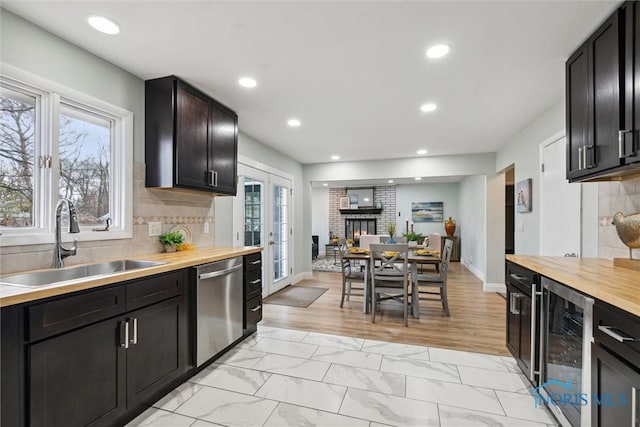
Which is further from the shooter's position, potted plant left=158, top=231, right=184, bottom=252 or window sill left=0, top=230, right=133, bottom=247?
potted plant left=158, top=231, right=184, bottom=252

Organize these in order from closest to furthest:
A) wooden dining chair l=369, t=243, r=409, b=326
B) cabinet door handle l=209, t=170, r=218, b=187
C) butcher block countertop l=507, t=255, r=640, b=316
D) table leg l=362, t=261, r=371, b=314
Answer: butcher block countertop l=507, t=255, r=640, b=316, cabinet door handle l=209, t=170, r=218, b=187, wooden dining chair l=369, t=243, r=409, b=326, table leg l=362, t=261, r=371, b=314

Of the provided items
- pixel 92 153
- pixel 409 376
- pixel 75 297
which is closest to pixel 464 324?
pixel 409 376

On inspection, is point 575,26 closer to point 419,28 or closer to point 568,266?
point 419,28

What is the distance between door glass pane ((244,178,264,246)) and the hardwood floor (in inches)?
39.7

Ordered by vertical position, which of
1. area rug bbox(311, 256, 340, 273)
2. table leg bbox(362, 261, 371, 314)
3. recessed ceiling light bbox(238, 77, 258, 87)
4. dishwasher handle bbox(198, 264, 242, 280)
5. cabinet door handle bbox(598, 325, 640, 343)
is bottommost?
area rug bbox(311, 256, 340, 273)

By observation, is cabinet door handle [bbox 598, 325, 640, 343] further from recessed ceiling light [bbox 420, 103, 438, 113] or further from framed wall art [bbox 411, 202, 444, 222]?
framed wall art [bbox 411, 202, 444, 222]

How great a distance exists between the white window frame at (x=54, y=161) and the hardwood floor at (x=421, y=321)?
6.50 ft

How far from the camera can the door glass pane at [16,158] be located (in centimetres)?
170

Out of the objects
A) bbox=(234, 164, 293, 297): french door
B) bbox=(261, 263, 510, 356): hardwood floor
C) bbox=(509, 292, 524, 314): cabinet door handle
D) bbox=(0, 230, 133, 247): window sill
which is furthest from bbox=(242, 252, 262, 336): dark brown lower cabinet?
bbox=(509, 292, 524, 314): cabinet door handle

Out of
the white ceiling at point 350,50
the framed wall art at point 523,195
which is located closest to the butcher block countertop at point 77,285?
the white ceiling at point 350,50

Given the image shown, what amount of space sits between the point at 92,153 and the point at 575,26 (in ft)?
11.2

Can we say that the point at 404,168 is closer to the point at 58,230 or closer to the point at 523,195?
the point at 523,195

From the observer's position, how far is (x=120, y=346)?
5.34 feet

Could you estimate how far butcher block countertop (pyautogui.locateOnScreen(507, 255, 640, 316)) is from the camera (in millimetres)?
1138
